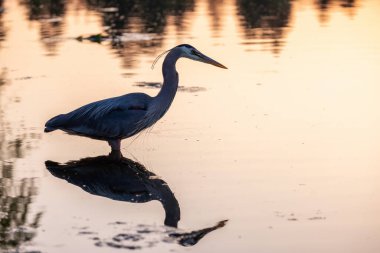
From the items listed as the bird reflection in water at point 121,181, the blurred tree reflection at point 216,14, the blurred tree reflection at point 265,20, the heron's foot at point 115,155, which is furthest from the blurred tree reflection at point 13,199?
the blurred tree reflection at point 216,14

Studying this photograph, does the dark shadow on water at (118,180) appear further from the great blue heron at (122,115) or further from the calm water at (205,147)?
the great blue heron at (122,115)

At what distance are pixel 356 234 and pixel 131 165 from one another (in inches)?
112

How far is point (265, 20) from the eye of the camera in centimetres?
1855

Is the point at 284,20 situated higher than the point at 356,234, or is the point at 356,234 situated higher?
the point at 356,234

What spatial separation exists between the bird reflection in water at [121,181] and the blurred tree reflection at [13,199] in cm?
38

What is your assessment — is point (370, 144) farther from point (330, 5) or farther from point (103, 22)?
point (330, 5)

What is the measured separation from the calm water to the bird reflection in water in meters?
0.02

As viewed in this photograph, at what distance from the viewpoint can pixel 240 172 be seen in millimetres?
8227

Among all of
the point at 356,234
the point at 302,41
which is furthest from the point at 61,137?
the point at 302,41

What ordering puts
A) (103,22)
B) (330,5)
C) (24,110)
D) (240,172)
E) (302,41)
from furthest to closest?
(330,5), (103,22), (302,41), (24,110), (240,172)

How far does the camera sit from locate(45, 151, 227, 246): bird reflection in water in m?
7.29

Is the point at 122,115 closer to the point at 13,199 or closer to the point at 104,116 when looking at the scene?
the point at 104,116

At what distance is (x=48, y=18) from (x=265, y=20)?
13.5 ft

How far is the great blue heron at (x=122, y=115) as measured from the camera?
30.4 ft
